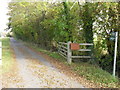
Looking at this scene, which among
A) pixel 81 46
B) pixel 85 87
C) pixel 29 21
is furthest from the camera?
pixel 29 21

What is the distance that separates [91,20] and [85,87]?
4.14 meters

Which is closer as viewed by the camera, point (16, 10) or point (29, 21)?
point (16, 10)

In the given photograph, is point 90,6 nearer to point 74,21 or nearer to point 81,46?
point 74,21

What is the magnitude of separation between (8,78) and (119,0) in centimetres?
552

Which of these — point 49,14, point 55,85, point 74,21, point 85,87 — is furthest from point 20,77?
point 49,14

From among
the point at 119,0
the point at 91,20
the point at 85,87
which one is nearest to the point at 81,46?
the point at 91,20

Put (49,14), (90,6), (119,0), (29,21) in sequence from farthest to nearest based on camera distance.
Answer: (29,21) → (49,14) → (90,6) → (119,0)

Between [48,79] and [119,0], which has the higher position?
[119,0]

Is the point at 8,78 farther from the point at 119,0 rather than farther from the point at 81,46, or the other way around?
the point at 119,0

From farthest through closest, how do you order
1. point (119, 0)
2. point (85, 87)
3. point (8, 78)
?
point (119, 0)
point (8, 78)
point (85, 87)

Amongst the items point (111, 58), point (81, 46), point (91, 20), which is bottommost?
point (111, 58)

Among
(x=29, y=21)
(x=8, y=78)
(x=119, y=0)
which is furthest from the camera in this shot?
(x=29, y=21)

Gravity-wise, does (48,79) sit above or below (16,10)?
below

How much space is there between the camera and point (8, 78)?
459 centimetres
